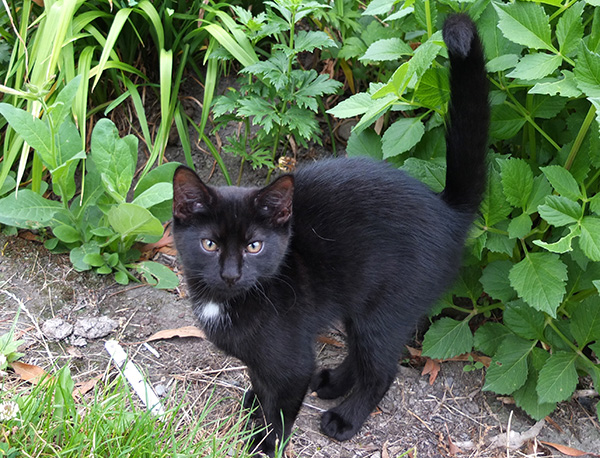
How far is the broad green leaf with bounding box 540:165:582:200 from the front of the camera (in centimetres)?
216

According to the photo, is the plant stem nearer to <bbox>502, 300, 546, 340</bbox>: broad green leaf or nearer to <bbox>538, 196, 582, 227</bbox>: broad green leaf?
<bbox>538, 196, 582, 227</bbox>: broad green leaf

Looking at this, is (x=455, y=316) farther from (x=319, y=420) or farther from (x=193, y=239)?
(x=193, y=239)

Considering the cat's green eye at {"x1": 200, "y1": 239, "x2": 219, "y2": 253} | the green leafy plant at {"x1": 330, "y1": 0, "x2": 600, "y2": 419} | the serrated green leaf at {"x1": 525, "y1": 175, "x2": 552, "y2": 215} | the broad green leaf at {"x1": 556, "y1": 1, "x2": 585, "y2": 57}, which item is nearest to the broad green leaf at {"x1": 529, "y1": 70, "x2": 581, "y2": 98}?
the green leafy plant at {"x1": 330, "y1": 0, "x2": 600, "y2": 419}

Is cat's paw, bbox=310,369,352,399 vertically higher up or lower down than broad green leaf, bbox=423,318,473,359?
lower down

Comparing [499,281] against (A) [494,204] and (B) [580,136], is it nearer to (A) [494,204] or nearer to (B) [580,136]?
(A) [494,204]

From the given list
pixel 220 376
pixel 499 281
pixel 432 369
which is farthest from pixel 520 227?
pixel 220 376

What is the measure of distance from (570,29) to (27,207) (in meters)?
2.31

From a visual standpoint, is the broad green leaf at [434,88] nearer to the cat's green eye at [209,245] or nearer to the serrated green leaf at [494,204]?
the serrated green leaf at [494,204]

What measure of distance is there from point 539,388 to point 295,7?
1884 mm

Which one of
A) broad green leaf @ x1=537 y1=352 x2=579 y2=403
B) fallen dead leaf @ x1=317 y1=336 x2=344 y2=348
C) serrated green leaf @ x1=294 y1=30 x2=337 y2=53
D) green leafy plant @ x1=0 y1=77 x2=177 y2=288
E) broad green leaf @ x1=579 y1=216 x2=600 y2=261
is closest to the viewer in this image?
broad green leaf @ x1=579 y1=216 x2=600 y2=261

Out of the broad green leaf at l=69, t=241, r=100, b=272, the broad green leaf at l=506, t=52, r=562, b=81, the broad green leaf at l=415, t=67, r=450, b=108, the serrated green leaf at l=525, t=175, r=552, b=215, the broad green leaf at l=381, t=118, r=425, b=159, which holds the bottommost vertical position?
the broad green leaf at l=69, t=241, r=100, b=272

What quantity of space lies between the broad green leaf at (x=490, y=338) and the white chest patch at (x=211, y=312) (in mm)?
1148

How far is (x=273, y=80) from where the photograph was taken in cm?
280

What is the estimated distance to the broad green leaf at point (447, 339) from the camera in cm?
264
